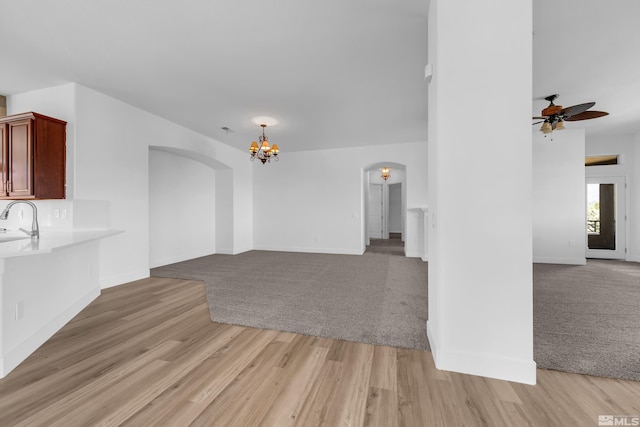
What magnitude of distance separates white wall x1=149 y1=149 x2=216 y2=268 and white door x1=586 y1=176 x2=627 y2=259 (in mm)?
9370

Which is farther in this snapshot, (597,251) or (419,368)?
(597,251)

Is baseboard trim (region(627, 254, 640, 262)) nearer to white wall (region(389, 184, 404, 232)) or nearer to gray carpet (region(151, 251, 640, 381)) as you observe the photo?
gray carpet (region(151, 251, 640, 381))

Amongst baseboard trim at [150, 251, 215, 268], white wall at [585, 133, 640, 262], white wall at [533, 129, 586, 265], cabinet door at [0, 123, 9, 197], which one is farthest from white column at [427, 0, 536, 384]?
white wall at [585, 133, 640, 262]

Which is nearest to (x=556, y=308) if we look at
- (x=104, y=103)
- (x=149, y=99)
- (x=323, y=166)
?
(x=323, y=166)

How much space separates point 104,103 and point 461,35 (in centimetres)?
464

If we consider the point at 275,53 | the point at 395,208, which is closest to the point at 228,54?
the point at 275,53

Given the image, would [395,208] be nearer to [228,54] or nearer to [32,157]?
[228,54]

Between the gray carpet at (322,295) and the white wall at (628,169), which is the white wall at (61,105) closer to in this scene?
the gray carpet at (322,295)

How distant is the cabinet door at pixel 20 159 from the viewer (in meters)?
3.23

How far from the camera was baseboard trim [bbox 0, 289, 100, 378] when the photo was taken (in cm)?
185

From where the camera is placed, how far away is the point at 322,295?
355cm

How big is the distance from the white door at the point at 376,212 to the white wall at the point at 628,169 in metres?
6.10

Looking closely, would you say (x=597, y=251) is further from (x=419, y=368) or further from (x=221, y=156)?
(x=221, y=156)

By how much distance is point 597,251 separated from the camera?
6.20 metres
